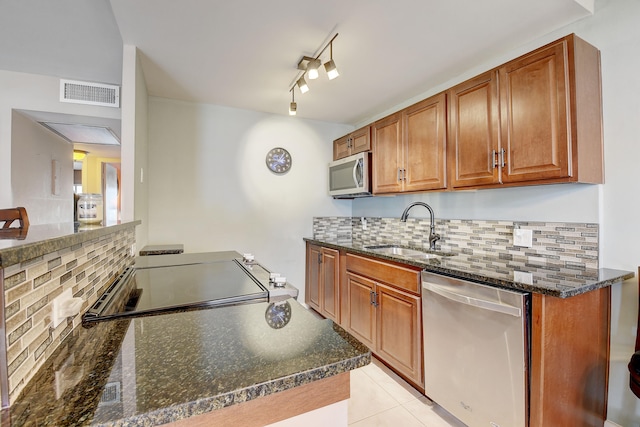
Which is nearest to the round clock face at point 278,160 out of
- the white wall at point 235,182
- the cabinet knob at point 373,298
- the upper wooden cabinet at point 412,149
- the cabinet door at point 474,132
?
the white wall at point 235,182

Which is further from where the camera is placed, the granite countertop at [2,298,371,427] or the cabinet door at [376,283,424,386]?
the cabinet door at [376,283,424,386]

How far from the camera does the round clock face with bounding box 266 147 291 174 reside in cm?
333

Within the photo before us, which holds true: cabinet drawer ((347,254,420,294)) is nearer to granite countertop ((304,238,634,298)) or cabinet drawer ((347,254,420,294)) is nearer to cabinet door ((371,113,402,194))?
granite countertop ((304,238,634,298))

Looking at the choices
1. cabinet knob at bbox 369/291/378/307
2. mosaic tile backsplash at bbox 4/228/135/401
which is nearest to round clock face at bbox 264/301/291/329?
mosaic tile backsplash at bbox 4/228/135/401

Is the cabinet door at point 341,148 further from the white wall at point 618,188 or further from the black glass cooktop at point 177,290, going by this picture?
the black glass cooktop at point 177,290

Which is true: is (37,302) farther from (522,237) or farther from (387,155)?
(387,155)

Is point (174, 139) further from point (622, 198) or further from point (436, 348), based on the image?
point (622, 198)

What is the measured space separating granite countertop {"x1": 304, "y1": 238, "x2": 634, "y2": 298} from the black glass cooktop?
1.03 m

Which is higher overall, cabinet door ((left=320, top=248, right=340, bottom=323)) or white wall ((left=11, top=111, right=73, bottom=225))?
white wall ((left=11, top=111, right=73, bottom=225))

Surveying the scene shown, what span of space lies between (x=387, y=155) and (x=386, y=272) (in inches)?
44.4

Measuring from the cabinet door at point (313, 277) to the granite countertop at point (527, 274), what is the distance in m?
1.35

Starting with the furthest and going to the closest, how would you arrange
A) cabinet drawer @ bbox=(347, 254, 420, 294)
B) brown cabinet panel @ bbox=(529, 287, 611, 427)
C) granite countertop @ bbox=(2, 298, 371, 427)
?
cabinet drawer @ bbox=(347, 254, 420, 294)
brown cabinet panel @ bbox=(529, 287, 611, 427)
granite countertop @ bbox=(2, 298, 371, 427)

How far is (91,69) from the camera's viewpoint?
2490mm

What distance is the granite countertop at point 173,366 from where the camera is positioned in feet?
1.60
